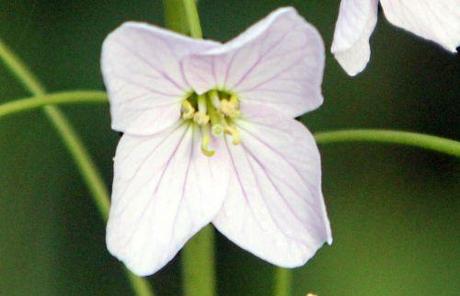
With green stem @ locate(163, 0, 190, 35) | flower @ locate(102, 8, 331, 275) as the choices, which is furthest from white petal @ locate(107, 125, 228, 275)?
green stem @ locate(163, 0, 190, 35)

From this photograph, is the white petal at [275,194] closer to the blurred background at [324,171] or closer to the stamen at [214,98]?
the stamen at [214,98]

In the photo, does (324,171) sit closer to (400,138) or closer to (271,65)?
(400,138)

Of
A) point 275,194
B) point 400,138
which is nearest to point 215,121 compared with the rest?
point 275,194

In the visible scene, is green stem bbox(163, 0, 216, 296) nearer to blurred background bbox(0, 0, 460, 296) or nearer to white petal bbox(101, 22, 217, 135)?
white petal bbox(101, 22, 217, 135)

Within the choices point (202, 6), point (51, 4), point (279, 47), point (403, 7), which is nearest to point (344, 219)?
point (202, 6)

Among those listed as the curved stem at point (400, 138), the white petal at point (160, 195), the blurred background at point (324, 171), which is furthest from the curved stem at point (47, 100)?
the blurred background at point (324, 171)

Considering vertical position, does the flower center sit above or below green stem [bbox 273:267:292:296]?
above

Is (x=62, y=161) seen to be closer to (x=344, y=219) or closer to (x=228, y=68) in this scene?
(x=344, y=219)
